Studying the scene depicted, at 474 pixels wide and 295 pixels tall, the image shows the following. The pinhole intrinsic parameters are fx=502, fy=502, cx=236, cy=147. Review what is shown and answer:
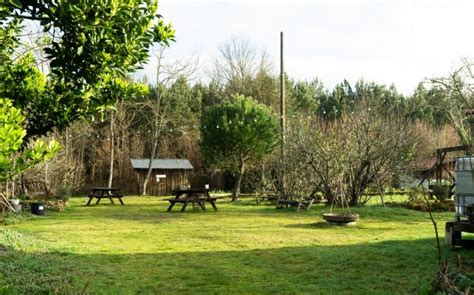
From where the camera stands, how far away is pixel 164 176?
1259 inches

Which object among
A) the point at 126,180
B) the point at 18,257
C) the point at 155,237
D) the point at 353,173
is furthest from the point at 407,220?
the point at 126,180

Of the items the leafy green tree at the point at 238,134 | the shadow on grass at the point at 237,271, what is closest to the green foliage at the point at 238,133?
the leafy green tree at the point at 238,134

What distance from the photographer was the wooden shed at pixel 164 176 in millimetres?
31922

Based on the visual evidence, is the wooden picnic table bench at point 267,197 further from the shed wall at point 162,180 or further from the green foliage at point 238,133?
the shed wall at point 162,180

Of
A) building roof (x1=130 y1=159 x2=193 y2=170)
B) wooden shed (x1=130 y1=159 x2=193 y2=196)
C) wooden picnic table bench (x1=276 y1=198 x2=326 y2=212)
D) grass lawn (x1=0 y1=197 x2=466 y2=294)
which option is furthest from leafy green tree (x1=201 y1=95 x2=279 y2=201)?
wooden shed (x1=130 y1=159 x2=193 y2=196)

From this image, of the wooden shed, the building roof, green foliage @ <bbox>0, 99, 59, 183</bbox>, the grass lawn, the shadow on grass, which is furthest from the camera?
the wooden shed

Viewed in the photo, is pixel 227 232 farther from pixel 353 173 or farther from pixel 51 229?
pixel 353 173

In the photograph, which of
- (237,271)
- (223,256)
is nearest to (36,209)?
(223,256)

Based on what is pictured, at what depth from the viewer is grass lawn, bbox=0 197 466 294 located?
642 cm

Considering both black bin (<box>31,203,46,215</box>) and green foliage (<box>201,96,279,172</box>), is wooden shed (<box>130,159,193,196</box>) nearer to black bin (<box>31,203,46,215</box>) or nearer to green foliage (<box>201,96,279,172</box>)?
green foliage (<box>201,96,279,172</box>)

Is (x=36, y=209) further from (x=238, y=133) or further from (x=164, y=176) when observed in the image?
(x=164, y=176)

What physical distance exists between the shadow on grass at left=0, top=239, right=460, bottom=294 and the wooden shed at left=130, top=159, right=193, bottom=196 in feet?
75.3

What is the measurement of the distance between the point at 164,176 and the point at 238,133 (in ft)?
36.0

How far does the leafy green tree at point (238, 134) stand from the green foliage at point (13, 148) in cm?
1919
